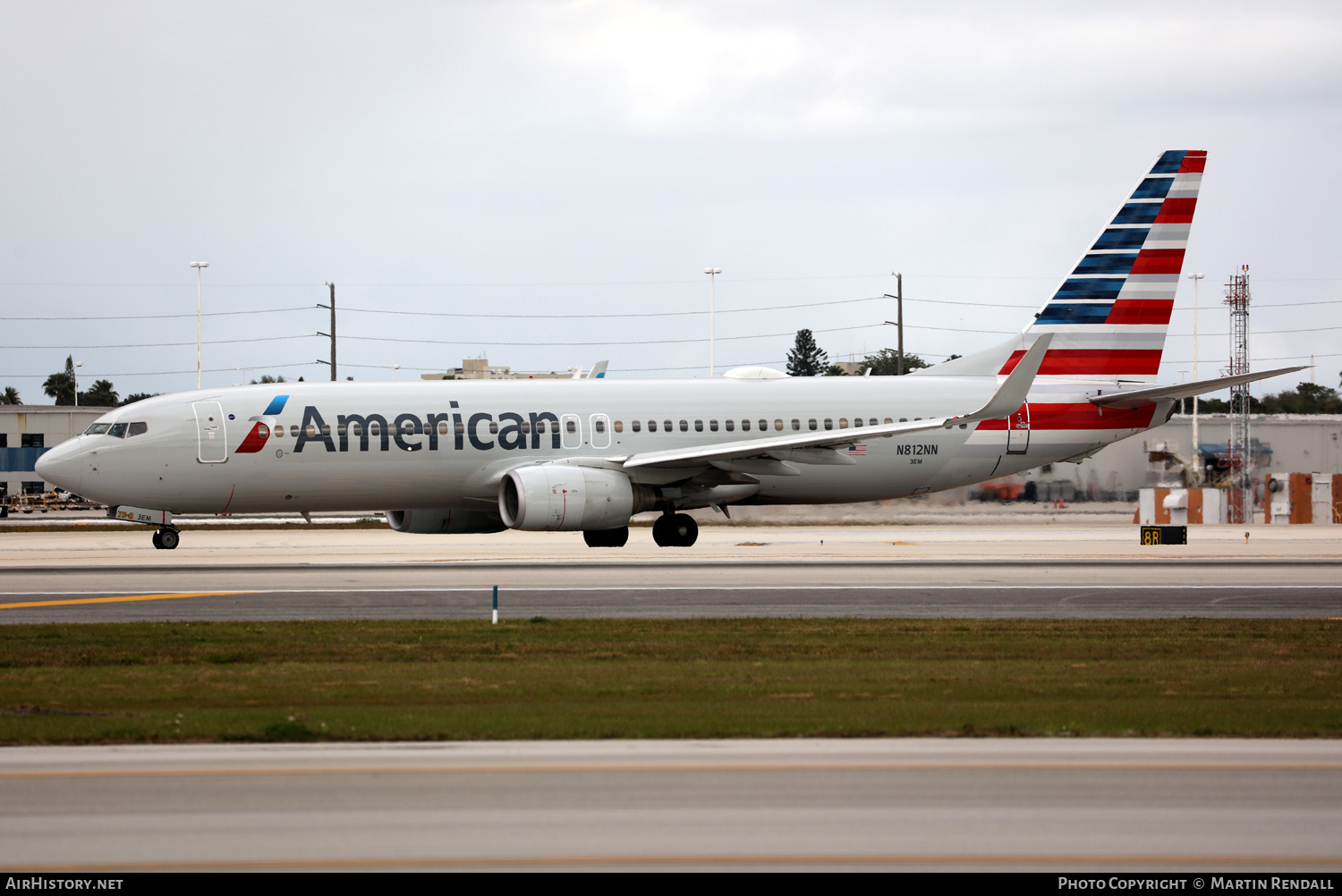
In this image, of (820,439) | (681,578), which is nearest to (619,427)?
(820,439)

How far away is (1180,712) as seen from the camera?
1110cm

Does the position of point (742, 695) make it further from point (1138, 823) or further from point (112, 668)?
point (112, 668)

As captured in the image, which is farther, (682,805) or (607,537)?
(607,537)

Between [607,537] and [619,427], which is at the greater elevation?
[619,427]

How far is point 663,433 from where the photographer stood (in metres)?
32.2

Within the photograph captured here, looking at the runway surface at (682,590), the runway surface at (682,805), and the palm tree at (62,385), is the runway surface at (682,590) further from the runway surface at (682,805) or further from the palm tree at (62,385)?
the palm tree at (62,385)

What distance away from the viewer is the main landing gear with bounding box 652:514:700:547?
3191 centimetres

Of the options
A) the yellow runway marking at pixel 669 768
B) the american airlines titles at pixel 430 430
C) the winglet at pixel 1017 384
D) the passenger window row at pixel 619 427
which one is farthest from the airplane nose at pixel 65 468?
the yellow runway marking at pixel 669 768

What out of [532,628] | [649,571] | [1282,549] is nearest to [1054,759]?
[532,628]

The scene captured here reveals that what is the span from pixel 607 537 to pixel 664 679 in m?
19.6

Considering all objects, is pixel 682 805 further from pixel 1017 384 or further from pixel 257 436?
pixel 257 436

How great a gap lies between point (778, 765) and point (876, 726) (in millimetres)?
1651

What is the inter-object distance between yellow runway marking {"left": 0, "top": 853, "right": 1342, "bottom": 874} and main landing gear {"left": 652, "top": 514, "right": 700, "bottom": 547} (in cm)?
2492
